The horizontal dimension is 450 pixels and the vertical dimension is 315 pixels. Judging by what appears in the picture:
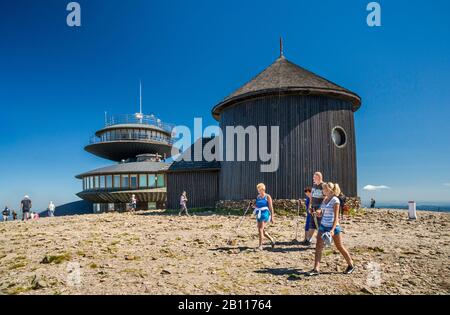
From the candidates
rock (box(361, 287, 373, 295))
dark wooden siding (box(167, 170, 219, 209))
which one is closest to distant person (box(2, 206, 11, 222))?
dark wooden siding (box(167, 170, 219, 209))

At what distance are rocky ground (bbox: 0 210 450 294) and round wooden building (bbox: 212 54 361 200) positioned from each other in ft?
21.2

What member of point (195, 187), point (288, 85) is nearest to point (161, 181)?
point (195, 187)

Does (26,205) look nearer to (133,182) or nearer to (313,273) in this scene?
(133,182)

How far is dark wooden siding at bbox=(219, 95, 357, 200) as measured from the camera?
49.8 ft

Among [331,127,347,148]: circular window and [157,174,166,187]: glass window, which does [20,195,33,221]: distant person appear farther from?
[331,127,347,148]: circular window

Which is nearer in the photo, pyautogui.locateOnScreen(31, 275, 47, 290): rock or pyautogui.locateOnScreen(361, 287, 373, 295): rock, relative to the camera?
pyautogui.locateOnScreen(361, 287, 373, 295): rock

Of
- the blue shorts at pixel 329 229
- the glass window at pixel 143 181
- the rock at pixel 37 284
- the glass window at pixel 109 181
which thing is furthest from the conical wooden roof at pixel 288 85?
the glass window at pixel 109 181

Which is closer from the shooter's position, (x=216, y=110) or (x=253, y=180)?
(x=253, y=180)

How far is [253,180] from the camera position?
53.6ft

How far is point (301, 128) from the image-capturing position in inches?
605

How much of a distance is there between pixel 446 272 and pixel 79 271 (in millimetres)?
7779

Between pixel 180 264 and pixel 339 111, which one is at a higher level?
pixel 339 111
